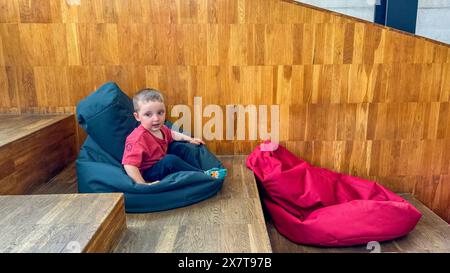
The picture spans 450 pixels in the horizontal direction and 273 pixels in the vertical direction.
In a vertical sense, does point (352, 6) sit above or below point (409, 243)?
above

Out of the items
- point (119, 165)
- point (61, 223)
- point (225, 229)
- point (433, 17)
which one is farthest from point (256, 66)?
point (433, 17)

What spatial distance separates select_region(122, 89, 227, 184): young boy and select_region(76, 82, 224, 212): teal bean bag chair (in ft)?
0.25

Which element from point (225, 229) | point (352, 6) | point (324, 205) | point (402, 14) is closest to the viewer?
point (225, 229)

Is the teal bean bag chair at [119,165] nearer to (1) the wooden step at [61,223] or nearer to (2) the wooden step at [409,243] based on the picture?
(1) the wooden step at [61,223]

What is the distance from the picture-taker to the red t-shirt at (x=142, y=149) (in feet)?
5.72

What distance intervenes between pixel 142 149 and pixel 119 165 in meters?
0.19

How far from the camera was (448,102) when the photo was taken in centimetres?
233

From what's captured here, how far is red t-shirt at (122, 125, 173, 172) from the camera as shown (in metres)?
1.74

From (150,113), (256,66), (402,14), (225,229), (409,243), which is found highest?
(402,14)

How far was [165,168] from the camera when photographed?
5.84 feet

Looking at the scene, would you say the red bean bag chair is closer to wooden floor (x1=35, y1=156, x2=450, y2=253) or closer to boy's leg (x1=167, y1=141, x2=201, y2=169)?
wooden floor (x1=35, y1=156, x2=450, y2=253)

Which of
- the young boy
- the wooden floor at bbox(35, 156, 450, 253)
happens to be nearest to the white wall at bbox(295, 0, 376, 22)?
the wooden floor at bbox(35, 156, 450, 253)

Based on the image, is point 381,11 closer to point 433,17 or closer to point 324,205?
point 433,17

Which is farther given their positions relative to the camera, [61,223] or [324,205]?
[324,205]
